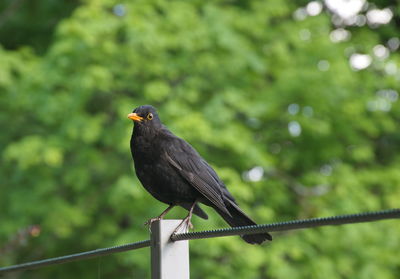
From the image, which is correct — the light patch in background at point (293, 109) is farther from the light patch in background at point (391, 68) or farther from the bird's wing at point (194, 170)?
the bird's wing at point (194, 170)

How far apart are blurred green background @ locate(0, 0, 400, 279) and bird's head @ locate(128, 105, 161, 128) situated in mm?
2709

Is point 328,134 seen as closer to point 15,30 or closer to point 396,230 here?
point 396,230

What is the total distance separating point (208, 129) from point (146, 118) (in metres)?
3.01

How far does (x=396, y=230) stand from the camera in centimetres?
777

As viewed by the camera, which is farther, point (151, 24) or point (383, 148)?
point (383, 148)

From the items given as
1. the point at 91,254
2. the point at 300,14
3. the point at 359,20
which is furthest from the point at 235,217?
the point at 359,20

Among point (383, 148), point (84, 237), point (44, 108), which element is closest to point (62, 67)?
point (44, 108)

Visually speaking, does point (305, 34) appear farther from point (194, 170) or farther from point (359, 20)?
point (194, 170)

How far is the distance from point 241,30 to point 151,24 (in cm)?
145

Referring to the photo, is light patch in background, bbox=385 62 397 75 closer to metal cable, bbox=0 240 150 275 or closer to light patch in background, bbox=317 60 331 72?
light patch in background, bbox=317 60 331 72

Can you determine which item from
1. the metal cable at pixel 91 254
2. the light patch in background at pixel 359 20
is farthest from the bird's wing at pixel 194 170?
the light patch in background at pixel 359 20

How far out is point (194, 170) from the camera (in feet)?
12.4

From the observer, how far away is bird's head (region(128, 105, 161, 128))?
3.90 metres

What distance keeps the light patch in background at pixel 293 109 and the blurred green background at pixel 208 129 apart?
0.02m
